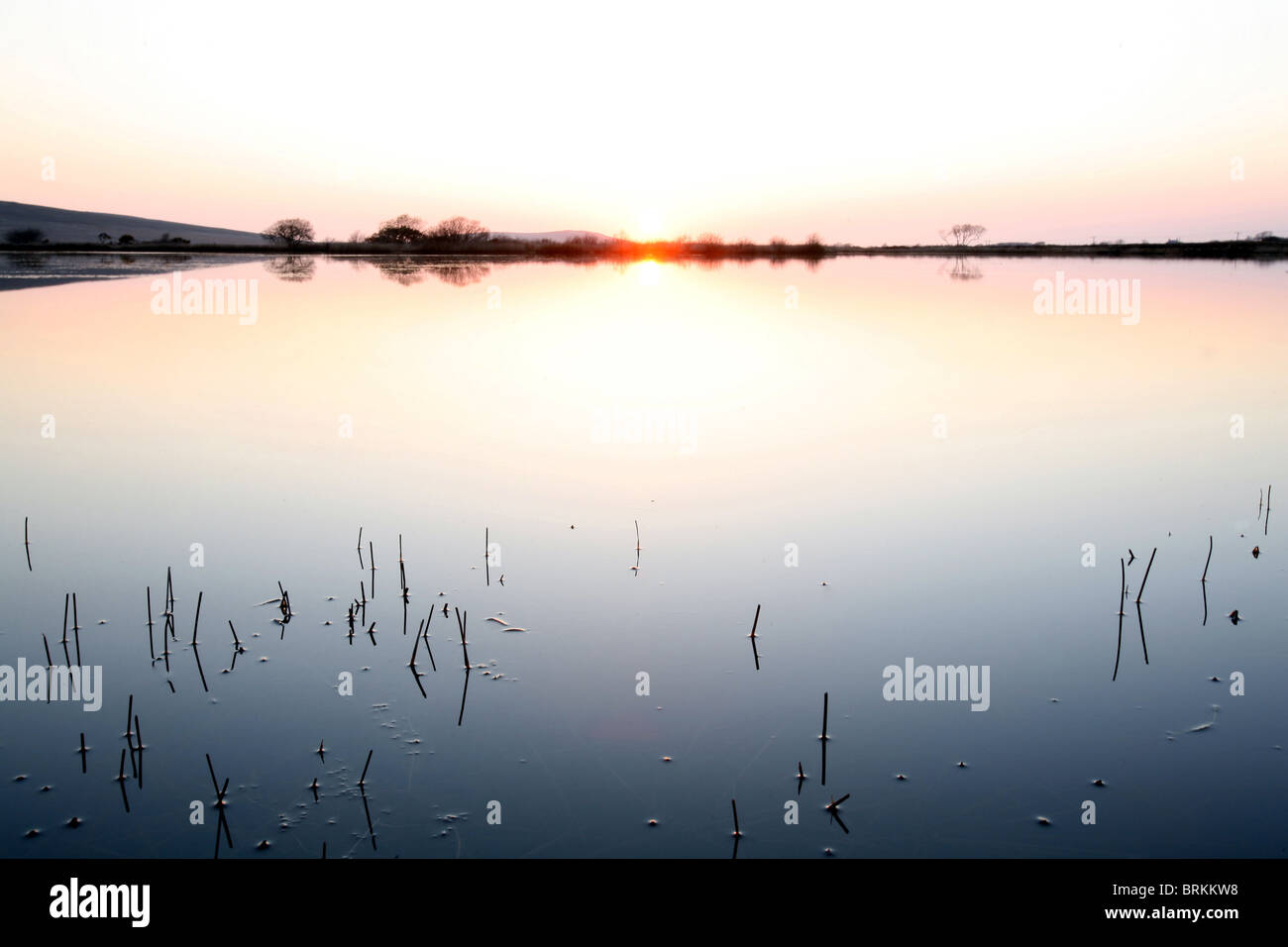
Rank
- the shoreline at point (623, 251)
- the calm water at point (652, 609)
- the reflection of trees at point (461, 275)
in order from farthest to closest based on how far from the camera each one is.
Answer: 1. the shoreline at point (623, 251)
2. the reflection of trees at point (461, 275)
3. the calm water at point (652, 609)

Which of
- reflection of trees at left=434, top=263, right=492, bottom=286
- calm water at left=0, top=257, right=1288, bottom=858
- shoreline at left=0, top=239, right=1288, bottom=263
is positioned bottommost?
calm water at left=0, top=257, right=1288, bottom=858

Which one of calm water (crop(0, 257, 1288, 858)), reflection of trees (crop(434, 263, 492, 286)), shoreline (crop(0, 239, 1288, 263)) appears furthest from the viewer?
shoreline (crop(0, 239, 1288, 263))

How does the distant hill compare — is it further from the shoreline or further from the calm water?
the calm water

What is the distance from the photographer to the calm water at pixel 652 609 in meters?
4.52

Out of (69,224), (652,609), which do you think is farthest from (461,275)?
(69,224)

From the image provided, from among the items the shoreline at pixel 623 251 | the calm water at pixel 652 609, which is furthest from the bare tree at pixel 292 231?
the calm water at pixel 652 609

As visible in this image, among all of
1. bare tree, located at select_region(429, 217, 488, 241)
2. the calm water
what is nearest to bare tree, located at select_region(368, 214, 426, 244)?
bare tree, located at select_region(429, 217, 488, 241)

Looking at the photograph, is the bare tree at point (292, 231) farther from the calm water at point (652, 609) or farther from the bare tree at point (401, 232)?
the calm water at point (652, 609)

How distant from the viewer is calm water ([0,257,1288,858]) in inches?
178

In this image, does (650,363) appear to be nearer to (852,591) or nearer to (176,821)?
(852,591)

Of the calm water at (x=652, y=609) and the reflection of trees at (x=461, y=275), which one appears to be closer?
the calm water at (x=652, y=609)
